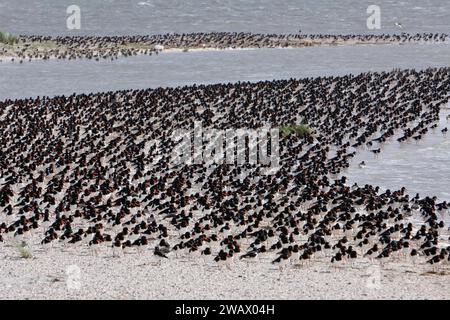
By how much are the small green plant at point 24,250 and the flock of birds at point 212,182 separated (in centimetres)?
72

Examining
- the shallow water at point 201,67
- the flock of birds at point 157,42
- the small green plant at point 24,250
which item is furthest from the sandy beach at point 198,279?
the flock of birds at point 157,42

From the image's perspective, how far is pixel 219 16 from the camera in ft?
432

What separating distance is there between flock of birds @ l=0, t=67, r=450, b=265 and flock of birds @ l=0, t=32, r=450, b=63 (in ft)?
107

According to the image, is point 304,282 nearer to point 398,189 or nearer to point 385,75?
point 398,189

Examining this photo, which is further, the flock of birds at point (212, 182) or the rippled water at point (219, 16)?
the rippled water at point (219, 16)

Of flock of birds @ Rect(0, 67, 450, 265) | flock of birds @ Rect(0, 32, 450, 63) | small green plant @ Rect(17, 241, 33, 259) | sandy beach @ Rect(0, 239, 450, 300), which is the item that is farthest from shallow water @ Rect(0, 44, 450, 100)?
sandy beach @ Rect(0, 239, 450, 300)

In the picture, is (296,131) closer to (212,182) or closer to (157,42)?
(212,182)

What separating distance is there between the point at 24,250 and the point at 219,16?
111 meters

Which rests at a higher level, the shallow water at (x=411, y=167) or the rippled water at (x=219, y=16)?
the rippled water at (x=219, y=16)

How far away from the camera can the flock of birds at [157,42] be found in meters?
83.2

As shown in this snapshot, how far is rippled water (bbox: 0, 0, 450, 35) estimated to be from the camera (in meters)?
115

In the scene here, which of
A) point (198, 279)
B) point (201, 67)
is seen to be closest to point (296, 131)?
point (198, 279)

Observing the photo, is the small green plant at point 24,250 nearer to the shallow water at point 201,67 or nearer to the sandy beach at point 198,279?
the sandy beach at point 198,279
